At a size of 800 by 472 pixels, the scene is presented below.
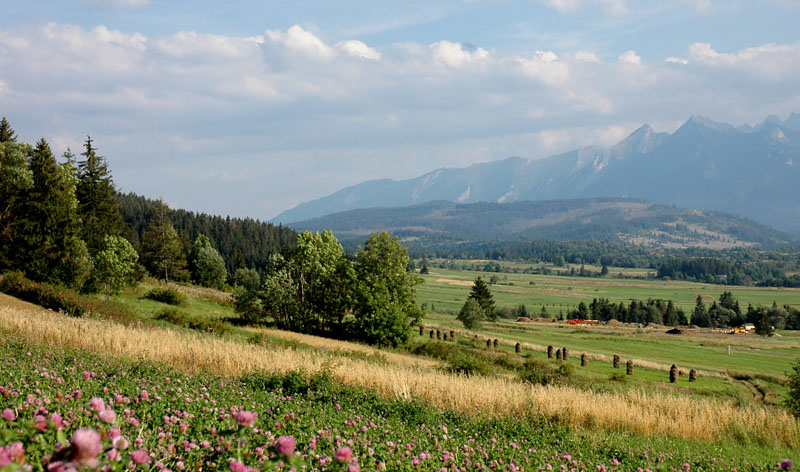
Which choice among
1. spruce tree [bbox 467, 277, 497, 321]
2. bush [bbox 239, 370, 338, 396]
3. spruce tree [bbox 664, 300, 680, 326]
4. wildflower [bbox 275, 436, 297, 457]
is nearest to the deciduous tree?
bush [bbox 239, 370, 338, 396]

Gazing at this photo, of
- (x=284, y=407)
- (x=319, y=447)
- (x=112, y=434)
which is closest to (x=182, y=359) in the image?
(x=284, y=407)

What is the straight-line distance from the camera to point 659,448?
9.24 m

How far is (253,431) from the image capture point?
5105 mm

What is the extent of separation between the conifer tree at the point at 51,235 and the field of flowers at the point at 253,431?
32.6 meters

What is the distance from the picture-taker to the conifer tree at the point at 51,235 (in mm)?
40125

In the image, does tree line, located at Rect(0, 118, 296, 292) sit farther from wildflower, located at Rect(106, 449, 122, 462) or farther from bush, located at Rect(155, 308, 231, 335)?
wildflower, located at Rect(106, 449, 122, 462)

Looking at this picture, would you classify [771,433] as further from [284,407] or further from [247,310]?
[247,310]

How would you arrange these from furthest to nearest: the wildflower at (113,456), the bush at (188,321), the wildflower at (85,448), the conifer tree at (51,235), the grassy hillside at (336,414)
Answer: the conifer tree at (51,235), the bush at (188,321), the grassy hillside at (336,414), the wildflower at (113,456), the wildflower at (85,448)

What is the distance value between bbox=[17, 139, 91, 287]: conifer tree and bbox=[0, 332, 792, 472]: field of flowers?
32559 mm

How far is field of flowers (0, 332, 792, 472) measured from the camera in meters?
2.66

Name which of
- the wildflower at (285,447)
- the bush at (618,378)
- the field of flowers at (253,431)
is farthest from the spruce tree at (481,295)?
the wildflower at (285,447)

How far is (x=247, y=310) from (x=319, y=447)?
136 feet

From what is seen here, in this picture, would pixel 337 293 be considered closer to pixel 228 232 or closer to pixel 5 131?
pixel 5 131

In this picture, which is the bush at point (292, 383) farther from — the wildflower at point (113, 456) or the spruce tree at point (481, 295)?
the spruce tree at point (481, 295)
